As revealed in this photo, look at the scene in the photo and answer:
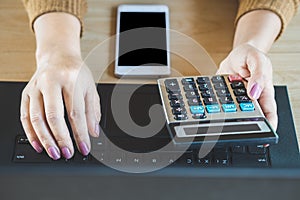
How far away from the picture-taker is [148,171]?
0.52m

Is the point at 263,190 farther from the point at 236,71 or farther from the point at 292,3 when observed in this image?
the point at 292,3

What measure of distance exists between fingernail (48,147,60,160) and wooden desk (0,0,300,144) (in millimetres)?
150

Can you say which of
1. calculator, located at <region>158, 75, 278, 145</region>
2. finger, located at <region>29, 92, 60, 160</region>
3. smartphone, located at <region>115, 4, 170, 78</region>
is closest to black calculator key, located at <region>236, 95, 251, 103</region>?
calculator, located at <region>158, 75, 278, 145</region>

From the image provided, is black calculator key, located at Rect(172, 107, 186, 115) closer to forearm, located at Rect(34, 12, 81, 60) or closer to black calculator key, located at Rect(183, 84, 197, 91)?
black calculator key, located at Rect(183, 84, 197, 91)

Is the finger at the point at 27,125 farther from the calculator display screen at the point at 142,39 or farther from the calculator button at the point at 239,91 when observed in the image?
the calculator button at the point at 239,91

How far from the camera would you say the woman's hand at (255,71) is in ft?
1.83

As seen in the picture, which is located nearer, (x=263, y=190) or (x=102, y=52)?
(x=263, y=190)

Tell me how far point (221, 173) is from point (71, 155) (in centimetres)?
18

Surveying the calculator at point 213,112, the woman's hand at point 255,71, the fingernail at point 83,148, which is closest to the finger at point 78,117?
the fingernail at point 83,148

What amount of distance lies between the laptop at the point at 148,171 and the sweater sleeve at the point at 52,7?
0.22 meters

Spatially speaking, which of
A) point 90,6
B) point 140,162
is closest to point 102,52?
point 90,6

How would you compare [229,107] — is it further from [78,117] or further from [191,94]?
[78,117]

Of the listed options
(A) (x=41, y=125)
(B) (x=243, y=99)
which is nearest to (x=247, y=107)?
(B) (x=243, y=99)

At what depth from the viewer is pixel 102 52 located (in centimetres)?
67
